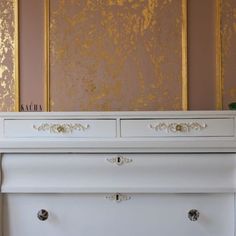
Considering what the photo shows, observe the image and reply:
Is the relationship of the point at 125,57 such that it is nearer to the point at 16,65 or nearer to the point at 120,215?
the point at 16,65

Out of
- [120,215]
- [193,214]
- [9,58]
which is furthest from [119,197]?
[9,58]

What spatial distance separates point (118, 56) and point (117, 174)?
789 millimetres

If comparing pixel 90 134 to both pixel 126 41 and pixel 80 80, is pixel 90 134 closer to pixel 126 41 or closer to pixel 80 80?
pixel 80 80

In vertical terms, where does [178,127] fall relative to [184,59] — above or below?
below

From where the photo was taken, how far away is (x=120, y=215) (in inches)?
54.7

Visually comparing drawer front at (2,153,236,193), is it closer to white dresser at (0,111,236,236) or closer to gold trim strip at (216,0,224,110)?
white dresser at (0,111,236,236)

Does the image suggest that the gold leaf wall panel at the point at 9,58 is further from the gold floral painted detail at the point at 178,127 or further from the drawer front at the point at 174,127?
the gold floral painted detail at the point at 178,127

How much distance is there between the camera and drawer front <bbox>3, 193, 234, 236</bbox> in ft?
4.50

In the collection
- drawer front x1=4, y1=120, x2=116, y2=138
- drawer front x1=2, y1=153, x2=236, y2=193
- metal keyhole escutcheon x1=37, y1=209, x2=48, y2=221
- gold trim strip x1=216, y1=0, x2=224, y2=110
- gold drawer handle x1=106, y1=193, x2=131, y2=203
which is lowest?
metal keyhole escutcheon x1=37, y1=209, x2=48, y2=221

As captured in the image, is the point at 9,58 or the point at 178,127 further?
the point at 9,58

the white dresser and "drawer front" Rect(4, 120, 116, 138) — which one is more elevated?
"drawer front" Rect(4, 120, 116, 138)

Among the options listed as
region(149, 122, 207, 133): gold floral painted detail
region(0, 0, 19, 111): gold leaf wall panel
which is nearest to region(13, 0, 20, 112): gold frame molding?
region(0, 0, 19, 111): gold leaf wall panel

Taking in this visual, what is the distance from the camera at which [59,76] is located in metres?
1.82

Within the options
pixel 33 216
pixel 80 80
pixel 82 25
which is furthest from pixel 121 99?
pixel 33 216
